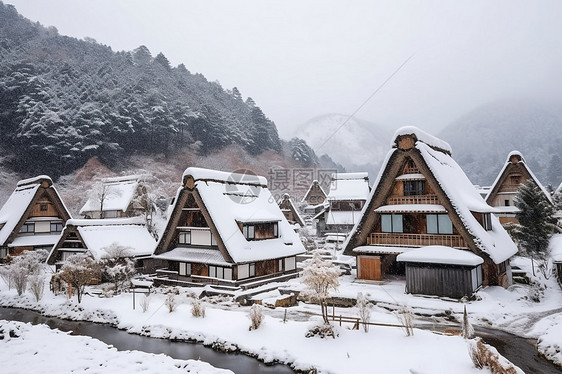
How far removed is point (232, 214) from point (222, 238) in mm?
2707

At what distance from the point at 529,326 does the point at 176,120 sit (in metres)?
75.0

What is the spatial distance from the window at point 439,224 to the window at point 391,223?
197cm

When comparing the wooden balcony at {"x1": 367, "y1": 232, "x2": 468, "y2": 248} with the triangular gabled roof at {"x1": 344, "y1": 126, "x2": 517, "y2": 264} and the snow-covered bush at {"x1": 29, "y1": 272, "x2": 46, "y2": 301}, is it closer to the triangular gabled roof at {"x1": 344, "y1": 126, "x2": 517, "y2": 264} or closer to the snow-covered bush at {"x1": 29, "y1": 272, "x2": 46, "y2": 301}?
the triangular gabled roof at {"x1": 344, "y1": 126, "x2": 517, "y2": 264}

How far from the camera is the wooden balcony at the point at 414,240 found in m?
→ 22.5

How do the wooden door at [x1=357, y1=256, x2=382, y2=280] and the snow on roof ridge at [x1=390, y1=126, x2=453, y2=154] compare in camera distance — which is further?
the wooden door at [x1=357, y1=256, x2=382, y2=280]

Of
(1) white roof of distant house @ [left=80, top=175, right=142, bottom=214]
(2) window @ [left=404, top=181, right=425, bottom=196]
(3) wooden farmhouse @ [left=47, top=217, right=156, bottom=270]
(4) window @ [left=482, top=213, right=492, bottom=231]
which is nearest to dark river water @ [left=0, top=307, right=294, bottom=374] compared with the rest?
(3) wooden farmhouse @ [left=47, top=217, right=156, bottom=270]

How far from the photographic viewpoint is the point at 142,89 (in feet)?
Result: 257

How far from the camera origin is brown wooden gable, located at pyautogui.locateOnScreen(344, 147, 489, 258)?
862 inches

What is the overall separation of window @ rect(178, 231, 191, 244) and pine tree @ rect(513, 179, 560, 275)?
27.1 metres

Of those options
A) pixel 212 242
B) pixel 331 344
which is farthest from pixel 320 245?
pixel 331 344

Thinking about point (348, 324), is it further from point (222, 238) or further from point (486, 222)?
point (486, 222)

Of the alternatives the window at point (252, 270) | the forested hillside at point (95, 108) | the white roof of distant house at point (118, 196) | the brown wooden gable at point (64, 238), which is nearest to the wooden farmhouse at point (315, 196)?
the forested hillside at point (95, 108)

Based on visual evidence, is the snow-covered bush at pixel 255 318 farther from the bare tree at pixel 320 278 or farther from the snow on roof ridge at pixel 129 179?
the snow on roof ridge at pixel 129 179

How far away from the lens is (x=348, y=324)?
16844 millimetres
